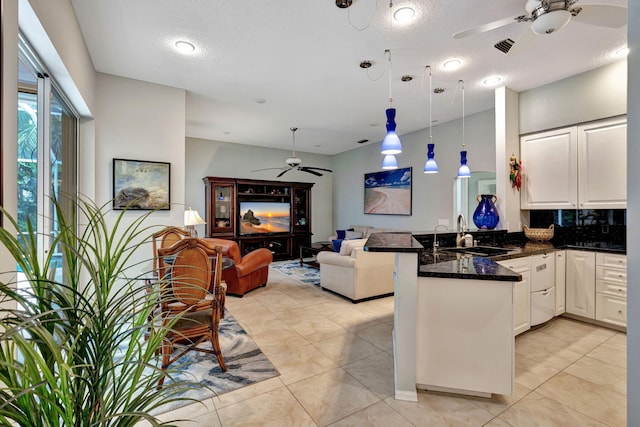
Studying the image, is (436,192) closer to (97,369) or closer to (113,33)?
(113,33)

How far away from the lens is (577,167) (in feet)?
11.4

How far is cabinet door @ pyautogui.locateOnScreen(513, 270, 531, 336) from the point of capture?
9.28ft

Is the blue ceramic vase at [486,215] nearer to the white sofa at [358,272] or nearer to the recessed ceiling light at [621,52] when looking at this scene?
the white sofa at [358,272]

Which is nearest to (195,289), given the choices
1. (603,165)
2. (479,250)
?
(479,250)

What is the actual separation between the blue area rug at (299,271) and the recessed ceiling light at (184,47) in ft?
12.3

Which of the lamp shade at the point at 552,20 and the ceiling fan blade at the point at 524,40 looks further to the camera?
the ceiling fan blade at the point at 524,40

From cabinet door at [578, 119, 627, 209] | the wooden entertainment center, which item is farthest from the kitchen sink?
the wooden entertainment center

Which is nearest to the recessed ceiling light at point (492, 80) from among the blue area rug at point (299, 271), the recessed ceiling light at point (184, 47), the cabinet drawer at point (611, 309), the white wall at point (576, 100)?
the white wall at point (576, 100)

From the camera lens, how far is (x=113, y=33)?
8.66 feet

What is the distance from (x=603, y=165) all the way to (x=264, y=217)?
597 centimetres

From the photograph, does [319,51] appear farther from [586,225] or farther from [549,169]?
[586,225]

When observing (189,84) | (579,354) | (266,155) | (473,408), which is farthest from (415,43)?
(266,155)

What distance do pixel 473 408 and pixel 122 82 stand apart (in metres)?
4.61

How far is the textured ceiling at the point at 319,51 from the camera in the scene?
2.37 m
